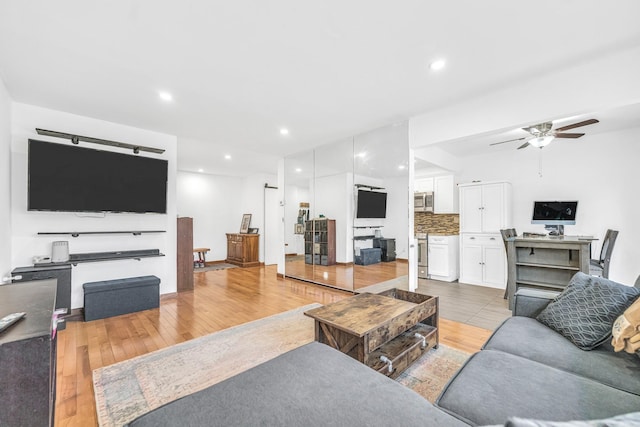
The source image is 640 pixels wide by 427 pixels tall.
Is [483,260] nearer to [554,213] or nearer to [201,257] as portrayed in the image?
[554,213]

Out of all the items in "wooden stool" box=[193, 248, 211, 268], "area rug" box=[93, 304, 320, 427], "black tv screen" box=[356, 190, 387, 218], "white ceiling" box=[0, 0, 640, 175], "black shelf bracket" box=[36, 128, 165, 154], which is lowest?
"area rug" box=[93, 304, 320, 427]

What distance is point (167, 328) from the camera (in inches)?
123

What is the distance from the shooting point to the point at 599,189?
4379 mm

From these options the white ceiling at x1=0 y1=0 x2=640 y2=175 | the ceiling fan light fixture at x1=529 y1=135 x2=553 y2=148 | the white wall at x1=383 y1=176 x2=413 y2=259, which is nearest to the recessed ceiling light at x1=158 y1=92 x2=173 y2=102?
the white ceiling at x1=0 y1=0 x2=640 y2=175

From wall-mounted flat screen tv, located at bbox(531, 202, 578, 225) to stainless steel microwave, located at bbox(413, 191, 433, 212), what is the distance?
188 centimetres

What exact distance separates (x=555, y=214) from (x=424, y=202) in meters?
2.29

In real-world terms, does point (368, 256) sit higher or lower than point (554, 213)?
lower

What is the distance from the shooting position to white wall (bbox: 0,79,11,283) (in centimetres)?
281

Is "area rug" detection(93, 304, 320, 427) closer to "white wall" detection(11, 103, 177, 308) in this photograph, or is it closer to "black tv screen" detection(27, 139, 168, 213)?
Result: "white wall" detection(11, 103, 177, 308)

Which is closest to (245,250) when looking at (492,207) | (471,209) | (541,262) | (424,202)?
(424,202)

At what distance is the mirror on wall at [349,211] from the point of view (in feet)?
14.3

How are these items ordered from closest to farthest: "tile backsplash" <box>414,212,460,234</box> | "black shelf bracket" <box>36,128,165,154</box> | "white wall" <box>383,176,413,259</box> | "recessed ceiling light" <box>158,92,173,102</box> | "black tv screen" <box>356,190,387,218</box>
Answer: "recessed ceiling light" <box>158,92,173,102</box>, "black shelf bracket" <box>36,128,165,154</box>, "white wall" <box>383,176,413,259</box>, "black tv screen" <box>356,190,387,218</box>, "tile backsplash" <box>414,212,460,234</box>

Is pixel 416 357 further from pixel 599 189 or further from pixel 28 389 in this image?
pixel 599 189

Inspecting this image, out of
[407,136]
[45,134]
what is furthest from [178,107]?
[407,136]
